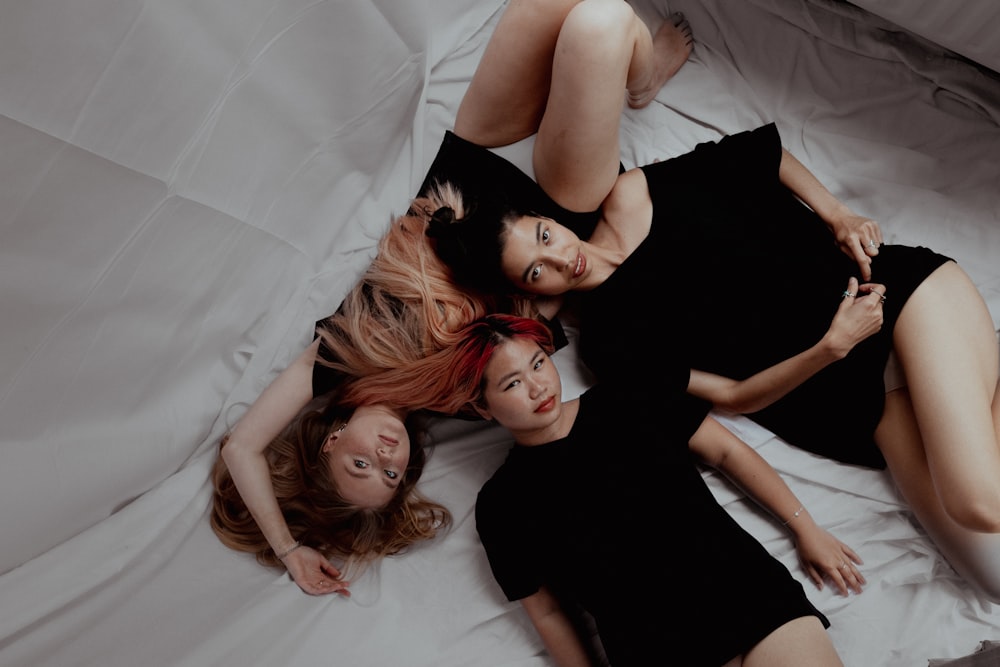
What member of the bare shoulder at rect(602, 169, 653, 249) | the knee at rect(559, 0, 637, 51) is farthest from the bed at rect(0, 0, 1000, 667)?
the knee at rect(559, 0, 637, 51)

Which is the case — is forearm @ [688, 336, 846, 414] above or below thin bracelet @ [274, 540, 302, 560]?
above

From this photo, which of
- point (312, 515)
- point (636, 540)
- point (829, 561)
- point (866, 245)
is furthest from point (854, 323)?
point (312, 515)

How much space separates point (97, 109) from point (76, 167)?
3.3 inches

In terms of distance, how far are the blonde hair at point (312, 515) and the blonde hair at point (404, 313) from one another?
11 cm

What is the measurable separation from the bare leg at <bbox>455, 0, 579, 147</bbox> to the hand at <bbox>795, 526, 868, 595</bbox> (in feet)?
3.15

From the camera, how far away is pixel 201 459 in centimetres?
140

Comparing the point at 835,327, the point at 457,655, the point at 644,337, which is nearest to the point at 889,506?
the point at 835,327

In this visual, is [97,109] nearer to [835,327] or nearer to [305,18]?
[305,18]

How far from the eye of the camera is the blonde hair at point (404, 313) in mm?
1284

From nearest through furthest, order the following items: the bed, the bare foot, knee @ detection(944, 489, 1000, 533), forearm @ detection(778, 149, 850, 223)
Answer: the bed, knee @ detection(944, 489, 1000, 533), forearm @ detection(778, 149, 850, 223), the bare foot

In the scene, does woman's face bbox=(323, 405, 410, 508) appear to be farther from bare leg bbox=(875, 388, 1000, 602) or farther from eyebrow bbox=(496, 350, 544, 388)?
bare leg bbox=(875, 388, 1000, 602)

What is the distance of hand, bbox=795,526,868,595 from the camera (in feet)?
4.17

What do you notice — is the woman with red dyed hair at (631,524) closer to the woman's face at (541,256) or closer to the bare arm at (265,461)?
the woman's face at (541,256)

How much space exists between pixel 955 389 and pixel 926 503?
230 millimetres
